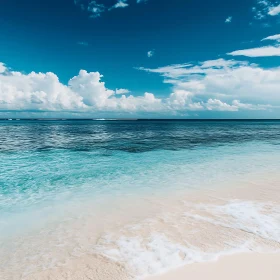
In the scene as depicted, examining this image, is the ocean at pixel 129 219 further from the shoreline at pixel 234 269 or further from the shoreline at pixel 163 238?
the shoreline at pixel 234 269

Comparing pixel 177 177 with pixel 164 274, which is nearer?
pixel 164 274

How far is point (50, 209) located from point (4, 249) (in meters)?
2.72

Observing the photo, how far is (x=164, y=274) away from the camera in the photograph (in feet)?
15.9

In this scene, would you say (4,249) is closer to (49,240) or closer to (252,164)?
(49,240)

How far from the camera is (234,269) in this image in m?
4.95

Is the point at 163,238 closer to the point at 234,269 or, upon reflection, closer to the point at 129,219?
the point at 129,219

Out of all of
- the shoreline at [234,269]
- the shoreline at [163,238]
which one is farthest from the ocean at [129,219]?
the shoreline at [234,269]

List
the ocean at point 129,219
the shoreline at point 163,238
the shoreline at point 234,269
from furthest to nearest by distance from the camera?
the ocean at point 129,219 < the shoreline at point 163,238 < the shoreline at point 234,269

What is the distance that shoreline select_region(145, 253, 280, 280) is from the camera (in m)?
4.73

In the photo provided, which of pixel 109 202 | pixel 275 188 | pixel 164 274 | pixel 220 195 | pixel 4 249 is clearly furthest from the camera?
pixel 275 188

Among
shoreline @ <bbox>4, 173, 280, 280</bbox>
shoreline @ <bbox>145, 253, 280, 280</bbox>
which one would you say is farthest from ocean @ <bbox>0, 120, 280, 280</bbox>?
shoreline @ <bbox>145, 253, 280, 280</bbox>

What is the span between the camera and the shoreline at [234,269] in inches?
186

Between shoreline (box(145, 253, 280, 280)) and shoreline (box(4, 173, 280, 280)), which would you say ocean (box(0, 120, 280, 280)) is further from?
shoreline (box(145, 253, 280, 280))

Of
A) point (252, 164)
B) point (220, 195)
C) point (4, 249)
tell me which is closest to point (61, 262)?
point (4, 249)
